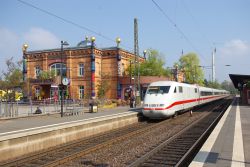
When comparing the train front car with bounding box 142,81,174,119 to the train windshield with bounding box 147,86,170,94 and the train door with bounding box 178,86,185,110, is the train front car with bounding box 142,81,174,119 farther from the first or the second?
the train door with bounding box 178,86,185,110

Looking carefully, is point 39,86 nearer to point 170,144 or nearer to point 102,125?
point 102,125

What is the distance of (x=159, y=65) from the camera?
65312mm

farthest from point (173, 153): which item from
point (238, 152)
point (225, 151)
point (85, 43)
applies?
point (85, 43)

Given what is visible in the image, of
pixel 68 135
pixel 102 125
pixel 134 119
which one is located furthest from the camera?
pixel 134 119

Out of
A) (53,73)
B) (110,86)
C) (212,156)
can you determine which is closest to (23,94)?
(53,73)

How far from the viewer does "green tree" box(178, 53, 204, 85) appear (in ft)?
280

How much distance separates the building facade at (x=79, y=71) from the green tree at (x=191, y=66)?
108 feet

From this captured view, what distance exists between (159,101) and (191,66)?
67370 mm

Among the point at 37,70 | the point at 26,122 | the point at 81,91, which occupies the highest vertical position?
the point at 37,70

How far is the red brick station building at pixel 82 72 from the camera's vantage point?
52812 mm

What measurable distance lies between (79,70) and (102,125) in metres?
36.1

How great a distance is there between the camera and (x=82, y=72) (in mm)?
53844

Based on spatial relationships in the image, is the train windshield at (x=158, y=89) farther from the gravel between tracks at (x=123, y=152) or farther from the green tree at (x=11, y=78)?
the green tree at (x=11, y=78)

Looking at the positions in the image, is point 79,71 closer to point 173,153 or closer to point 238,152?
point 173,153
